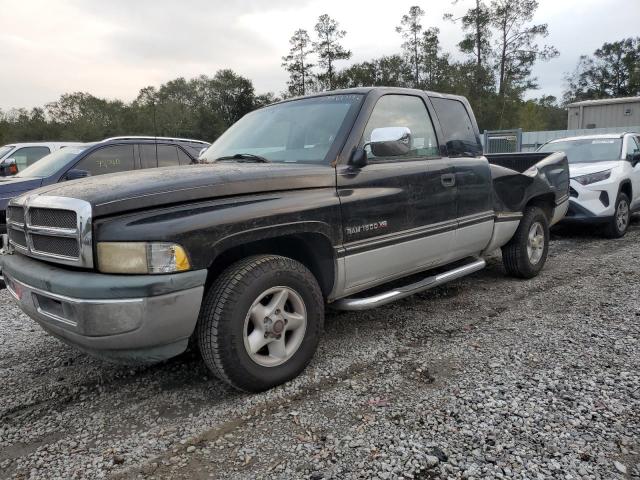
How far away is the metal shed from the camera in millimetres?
22531

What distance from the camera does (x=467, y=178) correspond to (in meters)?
4.18

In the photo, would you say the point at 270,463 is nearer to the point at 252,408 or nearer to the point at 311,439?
the point at 311,439

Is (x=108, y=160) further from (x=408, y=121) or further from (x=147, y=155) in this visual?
(x=408, y=121)

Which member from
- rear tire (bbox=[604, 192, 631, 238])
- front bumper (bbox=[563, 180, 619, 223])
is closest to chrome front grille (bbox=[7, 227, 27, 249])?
front bumper (bbox=[563, 180, 619, 223])

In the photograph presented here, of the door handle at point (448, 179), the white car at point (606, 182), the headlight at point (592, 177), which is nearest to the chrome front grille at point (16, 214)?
the door handle at point (448, 179)

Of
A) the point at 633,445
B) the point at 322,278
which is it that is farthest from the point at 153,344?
the point at 633,445

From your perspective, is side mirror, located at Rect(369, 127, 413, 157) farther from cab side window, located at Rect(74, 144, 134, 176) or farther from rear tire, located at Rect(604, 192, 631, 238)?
rear tire, located at Rect(604, 192, 631, 238)

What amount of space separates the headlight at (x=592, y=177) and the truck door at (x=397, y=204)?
451 centimetres

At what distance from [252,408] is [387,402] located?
2.57ft

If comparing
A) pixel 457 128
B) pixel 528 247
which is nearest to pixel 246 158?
pixel 457 128

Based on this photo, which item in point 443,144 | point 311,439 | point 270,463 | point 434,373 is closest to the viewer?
point 270,463

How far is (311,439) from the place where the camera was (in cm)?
237

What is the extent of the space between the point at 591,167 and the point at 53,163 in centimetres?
851

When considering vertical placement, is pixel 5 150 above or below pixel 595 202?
above
